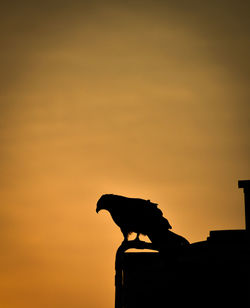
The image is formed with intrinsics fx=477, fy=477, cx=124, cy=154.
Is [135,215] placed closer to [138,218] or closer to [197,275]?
[138,218]

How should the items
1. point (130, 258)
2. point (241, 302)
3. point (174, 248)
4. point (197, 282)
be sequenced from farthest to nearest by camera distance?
point (130, 258) → point (174, 248) → point (197, 282) → point (241, 302)

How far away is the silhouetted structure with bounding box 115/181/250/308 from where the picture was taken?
34.9 ft

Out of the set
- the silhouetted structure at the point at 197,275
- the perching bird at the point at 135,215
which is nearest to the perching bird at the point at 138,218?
the perching bird at the point at 135,215

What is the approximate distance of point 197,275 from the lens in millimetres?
11195

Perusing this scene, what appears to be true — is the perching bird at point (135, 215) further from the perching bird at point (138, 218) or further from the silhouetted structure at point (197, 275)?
the silhouetted structure at point (197, 275)

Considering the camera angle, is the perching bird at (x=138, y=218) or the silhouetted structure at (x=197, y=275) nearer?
the silhouetted structure at (x=197, y=275)

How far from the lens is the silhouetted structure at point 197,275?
10641mm

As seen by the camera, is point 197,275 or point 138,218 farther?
point 138,218

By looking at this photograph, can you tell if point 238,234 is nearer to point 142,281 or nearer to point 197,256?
point 197,256

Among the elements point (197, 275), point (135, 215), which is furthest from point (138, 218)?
point (197, 275)

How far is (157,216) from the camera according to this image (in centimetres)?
1293

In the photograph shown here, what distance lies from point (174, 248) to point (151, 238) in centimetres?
99

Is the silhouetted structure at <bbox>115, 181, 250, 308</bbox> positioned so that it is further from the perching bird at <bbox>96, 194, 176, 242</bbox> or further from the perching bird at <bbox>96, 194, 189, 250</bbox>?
the perching bird at <bbox>96, 194, 176, 242</bbox>

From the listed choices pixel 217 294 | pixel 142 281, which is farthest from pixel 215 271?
pixel 142 281
